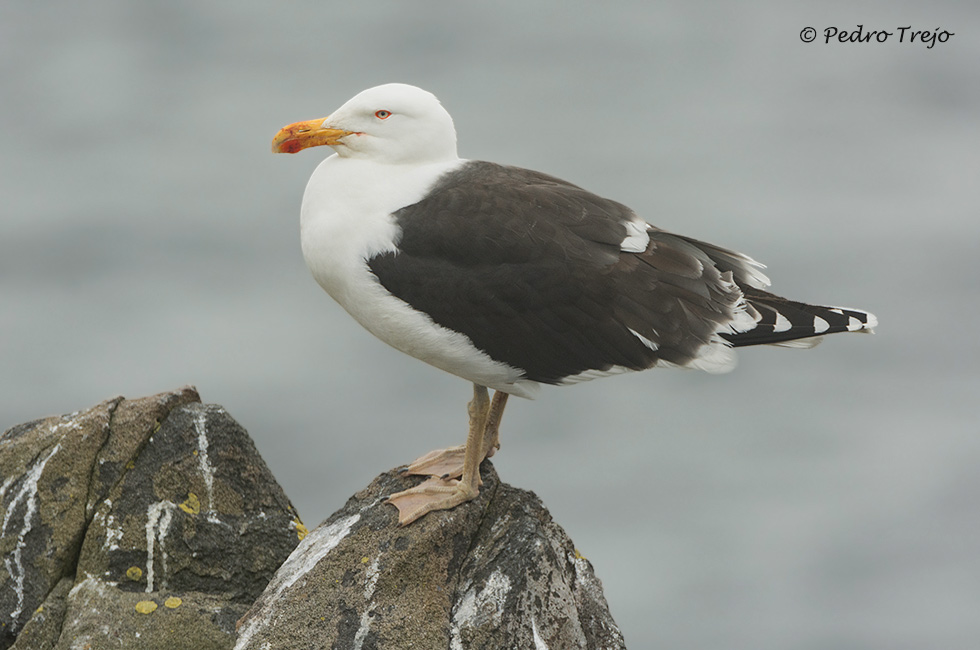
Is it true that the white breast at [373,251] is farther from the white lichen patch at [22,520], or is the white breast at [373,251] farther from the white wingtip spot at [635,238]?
the white lichen patch at [22,520]

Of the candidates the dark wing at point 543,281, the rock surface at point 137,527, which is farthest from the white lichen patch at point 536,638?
the rock surface at point 137,527

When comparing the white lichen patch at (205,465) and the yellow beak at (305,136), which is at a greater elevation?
the yellow beak at (305,136)

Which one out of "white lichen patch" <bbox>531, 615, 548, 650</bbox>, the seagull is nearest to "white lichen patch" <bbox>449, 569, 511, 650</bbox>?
"white lichen patch" <bbox>531, 615, 548, 650</bbox>

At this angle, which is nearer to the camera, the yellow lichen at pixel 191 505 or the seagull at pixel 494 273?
the seagull at pixel 494 273

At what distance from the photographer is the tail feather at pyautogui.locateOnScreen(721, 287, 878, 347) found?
729cm

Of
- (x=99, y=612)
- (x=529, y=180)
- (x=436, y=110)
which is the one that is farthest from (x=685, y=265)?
(x=99, y=612)

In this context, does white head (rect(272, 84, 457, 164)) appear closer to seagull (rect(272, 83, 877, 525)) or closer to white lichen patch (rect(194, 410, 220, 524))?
seagull (rect(272, 83, 877, 525))

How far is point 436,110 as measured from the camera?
739cm

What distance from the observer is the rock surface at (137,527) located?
738cm

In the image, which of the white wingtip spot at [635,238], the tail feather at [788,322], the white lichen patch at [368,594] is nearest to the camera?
the white lichen patch at [368,594]

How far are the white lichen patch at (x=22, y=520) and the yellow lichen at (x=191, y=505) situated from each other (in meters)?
0.85

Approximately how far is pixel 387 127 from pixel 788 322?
2.61 meters

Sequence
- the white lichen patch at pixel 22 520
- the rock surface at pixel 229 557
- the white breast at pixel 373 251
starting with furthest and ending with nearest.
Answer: the white lichen patch at pixel 22 520
the white breast at pixel 373 251
the rock surface at pixel 229 557

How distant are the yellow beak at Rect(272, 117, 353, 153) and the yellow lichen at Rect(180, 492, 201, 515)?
2.20m
